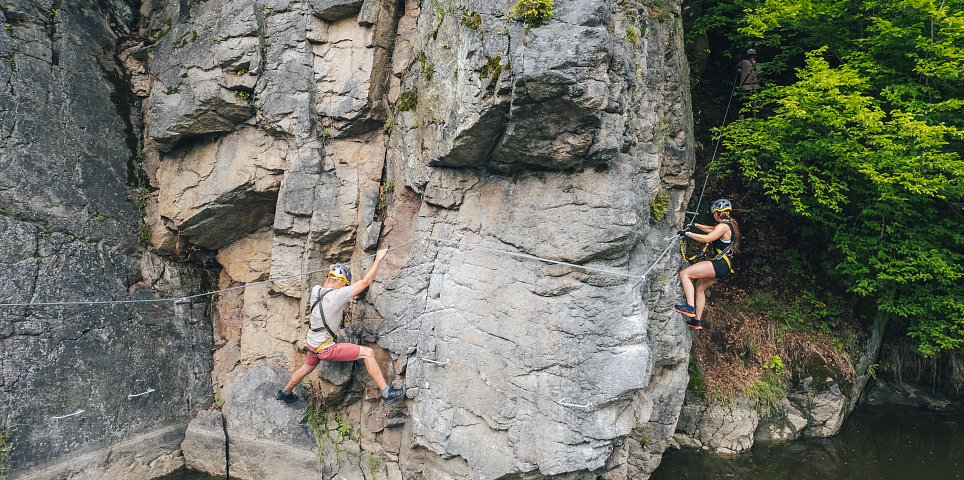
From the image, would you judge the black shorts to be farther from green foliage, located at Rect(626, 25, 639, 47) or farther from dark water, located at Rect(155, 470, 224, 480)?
dark water, located at Rect(155, 470, 224, 480)

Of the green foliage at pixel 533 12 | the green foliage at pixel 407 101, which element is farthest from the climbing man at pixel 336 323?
the green foliage at pixel 533 12

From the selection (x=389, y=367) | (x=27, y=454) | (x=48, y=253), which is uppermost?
(x=48, y=253)

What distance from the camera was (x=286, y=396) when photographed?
28.1ft

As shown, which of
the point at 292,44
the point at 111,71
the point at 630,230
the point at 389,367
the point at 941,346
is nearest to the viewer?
the point at 630,230

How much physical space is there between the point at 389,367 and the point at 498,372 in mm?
1842

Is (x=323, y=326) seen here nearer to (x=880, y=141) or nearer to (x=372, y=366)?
(x=372, y=366)

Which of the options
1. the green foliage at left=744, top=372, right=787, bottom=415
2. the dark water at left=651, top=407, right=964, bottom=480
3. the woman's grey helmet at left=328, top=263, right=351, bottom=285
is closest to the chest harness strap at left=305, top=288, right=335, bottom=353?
the woman's grey helmet at left=328, top=263, right=351, bottom=285

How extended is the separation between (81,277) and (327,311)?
13.1ft

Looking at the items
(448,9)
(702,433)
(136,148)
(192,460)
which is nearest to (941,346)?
(702,433)

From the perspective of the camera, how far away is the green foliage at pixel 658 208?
798cm

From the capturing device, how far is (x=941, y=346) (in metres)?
10.2

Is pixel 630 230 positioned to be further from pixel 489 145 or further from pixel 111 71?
pixel 111 71

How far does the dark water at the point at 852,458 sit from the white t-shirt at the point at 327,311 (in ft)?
18.5

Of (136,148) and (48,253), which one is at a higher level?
(136,148)
